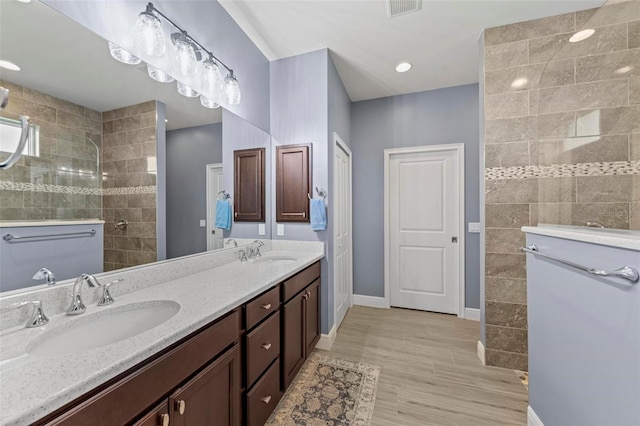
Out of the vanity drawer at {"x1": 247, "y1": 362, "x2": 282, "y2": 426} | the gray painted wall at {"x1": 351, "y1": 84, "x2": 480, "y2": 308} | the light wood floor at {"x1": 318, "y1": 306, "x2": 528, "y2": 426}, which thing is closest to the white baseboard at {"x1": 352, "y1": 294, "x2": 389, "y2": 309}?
the gray painted wall at {"x1": 351, "y1": 84, "x2": 480, "y2": 308}

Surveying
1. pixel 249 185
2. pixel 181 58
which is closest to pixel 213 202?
pixel 249 185

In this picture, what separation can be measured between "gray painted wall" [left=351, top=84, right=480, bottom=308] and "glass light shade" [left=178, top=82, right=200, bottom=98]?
7.38ft

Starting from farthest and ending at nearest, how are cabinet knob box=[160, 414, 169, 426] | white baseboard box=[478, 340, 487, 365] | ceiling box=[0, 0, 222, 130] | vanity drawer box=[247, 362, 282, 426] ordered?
white baseboard box=[478, 340, 487, 365]
vanity drawer box=[247, 362, 282, 426]
ceiling box=[0, 0, 222, 130]
cabinet knob box=[160, 414, 169, 426]

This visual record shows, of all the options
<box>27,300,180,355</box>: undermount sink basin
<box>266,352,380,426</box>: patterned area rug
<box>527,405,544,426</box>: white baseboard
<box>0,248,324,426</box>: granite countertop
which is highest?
<box>0,248,324,426</box>: granite countertop

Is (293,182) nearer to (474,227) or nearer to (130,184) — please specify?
(130,184)

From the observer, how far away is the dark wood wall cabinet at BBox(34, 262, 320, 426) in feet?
2.19

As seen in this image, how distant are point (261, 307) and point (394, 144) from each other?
9.01 feet

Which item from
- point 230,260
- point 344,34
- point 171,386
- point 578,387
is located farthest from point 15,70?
point 578,387

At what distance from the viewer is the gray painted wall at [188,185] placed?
4.94 ft

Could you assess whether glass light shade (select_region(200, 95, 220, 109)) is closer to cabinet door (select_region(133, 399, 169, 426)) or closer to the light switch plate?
cabinet door (select_region(133, 399, 169, 426))

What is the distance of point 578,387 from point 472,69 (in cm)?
291

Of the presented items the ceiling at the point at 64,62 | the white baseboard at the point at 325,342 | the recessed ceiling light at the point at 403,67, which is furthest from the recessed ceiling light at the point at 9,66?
the recessed ceiling light at the point at 403,67

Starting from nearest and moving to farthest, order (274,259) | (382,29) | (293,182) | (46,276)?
(46,276) → (382,29) → (274,259) → (293,182)

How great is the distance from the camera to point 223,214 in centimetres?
198
